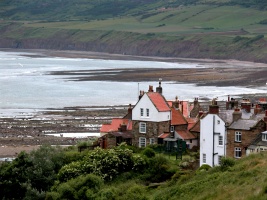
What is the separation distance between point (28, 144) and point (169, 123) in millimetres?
29840

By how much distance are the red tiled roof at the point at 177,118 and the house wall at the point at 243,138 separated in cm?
509

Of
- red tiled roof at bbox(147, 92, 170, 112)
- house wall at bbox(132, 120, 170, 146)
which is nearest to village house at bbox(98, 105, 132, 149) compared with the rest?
house wall at bbox(132, 120, 170, 146)

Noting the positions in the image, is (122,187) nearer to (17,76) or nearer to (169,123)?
(169,123)

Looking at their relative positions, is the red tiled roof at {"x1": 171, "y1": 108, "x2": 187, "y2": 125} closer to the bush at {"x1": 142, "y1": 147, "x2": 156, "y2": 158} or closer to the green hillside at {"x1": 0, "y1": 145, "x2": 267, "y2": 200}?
the green hillside at {"x1": 0, "y1": 145, "x2": 267, "y2": 200}

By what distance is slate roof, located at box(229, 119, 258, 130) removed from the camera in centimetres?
3675

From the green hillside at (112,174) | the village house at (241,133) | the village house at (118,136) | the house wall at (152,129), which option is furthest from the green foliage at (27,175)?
the village house at (241,133)

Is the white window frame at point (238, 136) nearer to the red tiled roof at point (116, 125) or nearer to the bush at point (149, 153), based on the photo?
the bush at point (149, 153)

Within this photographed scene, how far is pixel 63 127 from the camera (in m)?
81.4

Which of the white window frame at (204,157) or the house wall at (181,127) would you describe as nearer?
the white window frame at (204,157)

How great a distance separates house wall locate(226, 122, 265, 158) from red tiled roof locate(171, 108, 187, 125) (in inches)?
200

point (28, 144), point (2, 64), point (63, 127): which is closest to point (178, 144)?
point (28, 144)

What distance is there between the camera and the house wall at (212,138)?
37.3m

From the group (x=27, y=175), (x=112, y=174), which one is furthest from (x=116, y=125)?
(x=27, y=175)

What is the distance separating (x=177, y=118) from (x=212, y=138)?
473 cm
